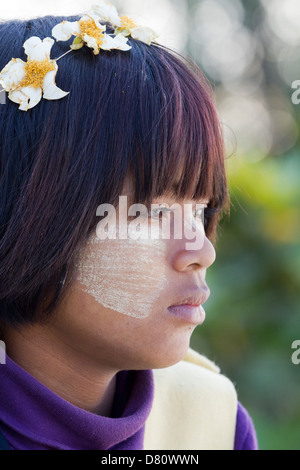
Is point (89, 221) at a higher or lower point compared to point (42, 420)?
higher

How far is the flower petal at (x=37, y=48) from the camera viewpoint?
104 centimetres

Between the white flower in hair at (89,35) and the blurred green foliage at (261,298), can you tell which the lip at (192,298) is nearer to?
the white flower in hair at (89,35)

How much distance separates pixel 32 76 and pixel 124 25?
0.24m

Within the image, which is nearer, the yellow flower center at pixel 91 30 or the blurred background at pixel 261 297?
the yellow flower center at pixel 91 30

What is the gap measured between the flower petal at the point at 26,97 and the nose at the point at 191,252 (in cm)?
36

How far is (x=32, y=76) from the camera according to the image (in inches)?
40.8

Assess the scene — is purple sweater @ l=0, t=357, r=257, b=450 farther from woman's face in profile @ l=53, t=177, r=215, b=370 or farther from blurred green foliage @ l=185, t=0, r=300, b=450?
blurred green foliage @ l=185, t=0, r=300, b=450

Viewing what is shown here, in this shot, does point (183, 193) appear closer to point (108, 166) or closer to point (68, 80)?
point (108, 166)

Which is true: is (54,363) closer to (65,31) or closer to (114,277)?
(114,277)

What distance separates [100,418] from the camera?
1067 mm

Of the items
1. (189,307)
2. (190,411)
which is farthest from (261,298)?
(189,307)

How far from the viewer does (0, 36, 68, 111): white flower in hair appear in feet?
3.33

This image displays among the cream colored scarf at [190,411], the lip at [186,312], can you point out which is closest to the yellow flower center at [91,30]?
the lip at [186,312]

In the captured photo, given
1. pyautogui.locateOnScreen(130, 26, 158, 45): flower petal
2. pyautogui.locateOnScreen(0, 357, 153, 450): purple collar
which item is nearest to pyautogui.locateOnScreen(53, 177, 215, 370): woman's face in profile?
pyautogui.locateOnScreen(0, 357, 153, 450): purple collar
